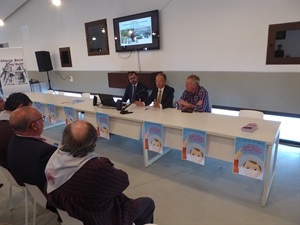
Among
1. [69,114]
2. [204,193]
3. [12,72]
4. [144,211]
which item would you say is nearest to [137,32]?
[69,114]

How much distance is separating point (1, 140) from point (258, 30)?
343 centimetres

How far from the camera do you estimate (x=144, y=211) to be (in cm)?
145

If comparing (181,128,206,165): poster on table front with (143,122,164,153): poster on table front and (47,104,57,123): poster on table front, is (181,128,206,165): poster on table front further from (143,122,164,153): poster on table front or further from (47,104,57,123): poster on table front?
(47,104,57,123): poster on table front

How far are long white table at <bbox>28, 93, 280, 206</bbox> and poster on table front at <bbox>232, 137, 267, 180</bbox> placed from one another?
0.15 ft

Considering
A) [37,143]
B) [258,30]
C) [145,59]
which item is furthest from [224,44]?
[37,143]

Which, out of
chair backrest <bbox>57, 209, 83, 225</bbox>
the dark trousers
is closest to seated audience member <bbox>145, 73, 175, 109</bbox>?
the dark trousers

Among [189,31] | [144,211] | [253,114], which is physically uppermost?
[189,31]

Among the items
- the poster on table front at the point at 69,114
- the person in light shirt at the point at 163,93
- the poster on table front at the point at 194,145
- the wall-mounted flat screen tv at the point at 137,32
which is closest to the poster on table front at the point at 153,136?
the poster on table front at the point at 194,145

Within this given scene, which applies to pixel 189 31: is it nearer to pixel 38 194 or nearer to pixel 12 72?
pixel 38 194

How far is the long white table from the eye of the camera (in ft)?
6.43

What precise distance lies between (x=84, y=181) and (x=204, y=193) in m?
1.52

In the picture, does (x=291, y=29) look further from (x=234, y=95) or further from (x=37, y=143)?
(x=37, y=143)

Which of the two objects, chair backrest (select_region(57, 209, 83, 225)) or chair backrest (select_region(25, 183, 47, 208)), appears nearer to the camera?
chair backrest (select_region(57, 209, 83, 225))

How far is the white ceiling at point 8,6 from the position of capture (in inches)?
255
